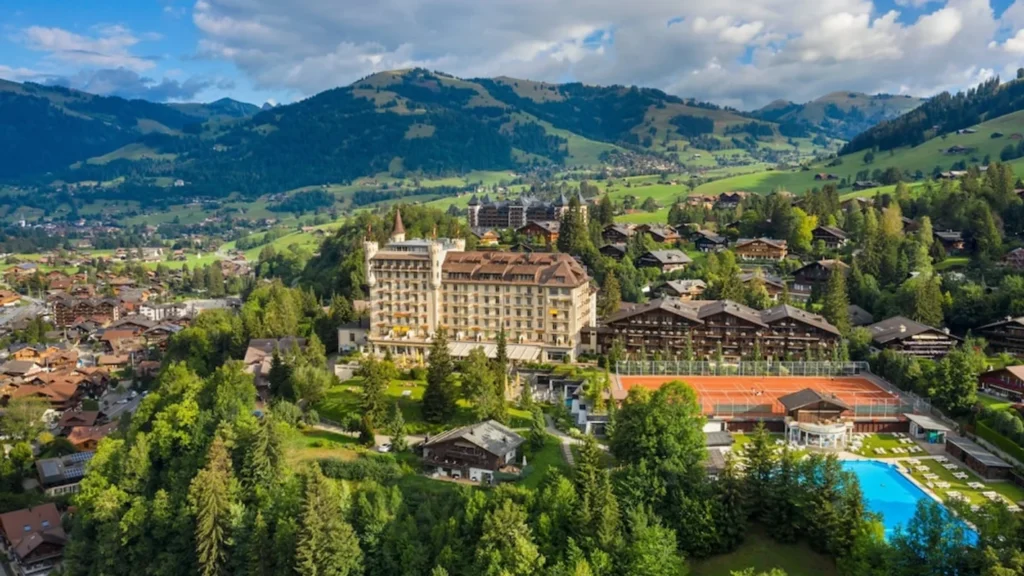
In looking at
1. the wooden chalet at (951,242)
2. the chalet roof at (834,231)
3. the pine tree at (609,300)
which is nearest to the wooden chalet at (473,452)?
the pine tree at (609,300)

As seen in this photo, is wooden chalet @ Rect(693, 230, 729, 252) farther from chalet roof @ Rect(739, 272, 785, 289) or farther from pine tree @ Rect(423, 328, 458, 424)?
pine tree @ Rect(423, 328, 458, 424)

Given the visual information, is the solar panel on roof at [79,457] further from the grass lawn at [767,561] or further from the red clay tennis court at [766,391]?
the grass lawn at [767,561]

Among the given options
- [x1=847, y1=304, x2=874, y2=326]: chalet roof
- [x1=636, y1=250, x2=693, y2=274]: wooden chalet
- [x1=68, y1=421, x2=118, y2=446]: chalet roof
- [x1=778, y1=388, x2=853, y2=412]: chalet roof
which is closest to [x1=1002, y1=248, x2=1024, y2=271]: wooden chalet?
[x1=847, y1=304, x2=874, y2=326]: chalet roof

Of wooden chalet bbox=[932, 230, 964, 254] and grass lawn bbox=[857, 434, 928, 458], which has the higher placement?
wooden chalet bbox=[932, 230, 964, 254]

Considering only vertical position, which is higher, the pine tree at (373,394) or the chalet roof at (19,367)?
the pine tree at (373,394)

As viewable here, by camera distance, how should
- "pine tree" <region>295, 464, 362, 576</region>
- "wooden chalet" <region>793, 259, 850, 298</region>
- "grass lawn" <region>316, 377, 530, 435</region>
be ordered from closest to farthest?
"pine tree" <region>295, 464, 362, 576</region> → "grass lawn" <region>316, 377, 530, 435</region> → "wooden chalet" <region>793, 259, 850, 298</region>

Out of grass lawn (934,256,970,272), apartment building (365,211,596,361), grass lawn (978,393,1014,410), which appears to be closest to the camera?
grass lawn (978,393,1014,410)

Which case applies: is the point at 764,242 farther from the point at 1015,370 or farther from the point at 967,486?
the point at 967,486
